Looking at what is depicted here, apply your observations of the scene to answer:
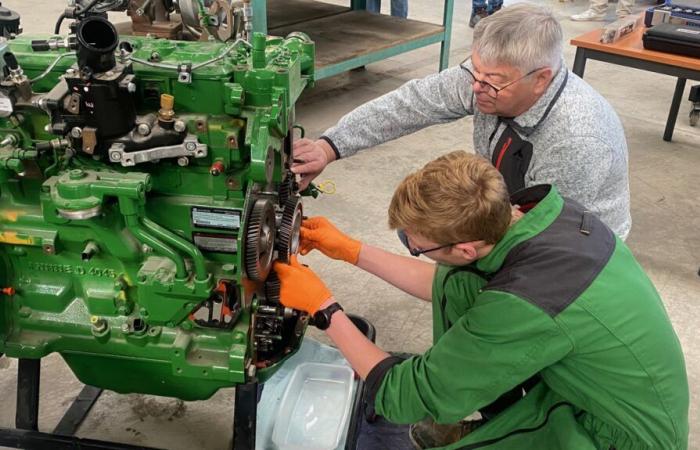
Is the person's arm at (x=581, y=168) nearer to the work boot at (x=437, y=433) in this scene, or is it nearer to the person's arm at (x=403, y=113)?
the person's arm at (x=403, y=113)

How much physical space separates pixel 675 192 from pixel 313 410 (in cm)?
243

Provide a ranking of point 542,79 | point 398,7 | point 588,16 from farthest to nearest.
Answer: point 588,16 < point 398,7 < point 542,79

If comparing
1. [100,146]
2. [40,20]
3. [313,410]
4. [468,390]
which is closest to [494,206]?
[468,390]

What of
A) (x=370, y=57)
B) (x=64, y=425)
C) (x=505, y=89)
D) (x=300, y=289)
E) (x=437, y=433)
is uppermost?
(x=505, y=89)

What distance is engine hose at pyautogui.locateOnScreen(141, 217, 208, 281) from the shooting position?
142cm

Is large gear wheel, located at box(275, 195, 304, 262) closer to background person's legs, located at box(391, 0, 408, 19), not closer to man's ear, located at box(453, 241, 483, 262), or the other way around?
man's ear, located at box(453, 241, 483, 262)

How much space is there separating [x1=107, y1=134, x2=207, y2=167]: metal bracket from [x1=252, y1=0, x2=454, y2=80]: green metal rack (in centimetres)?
230

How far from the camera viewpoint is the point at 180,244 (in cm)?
143

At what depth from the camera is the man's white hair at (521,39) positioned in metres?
1.55

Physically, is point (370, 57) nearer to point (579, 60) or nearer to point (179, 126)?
point (579, 60)

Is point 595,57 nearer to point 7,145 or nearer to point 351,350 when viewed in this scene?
point 351,350

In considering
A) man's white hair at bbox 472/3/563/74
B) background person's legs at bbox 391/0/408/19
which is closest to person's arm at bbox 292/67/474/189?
man's white hair at bbox 472/3/563/74

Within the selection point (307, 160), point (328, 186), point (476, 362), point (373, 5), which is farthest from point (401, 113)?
point (373, 5)

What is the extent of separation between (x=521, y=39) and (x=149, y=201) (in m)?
0.91
